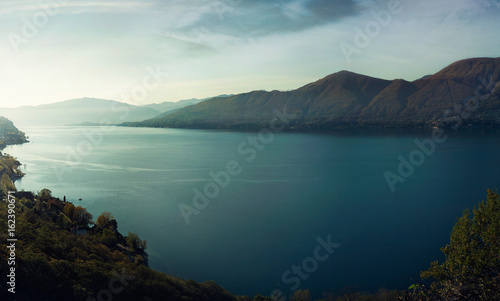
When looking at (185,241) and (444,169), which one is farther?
(444,169)

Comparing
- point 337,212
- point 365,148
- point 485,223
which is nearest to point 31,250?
point 485,223

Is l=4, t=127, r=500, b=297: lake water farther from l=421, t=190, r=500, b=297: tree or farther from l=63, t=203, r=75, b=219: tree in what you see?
l=421, t=190, r=500, b=297: tree

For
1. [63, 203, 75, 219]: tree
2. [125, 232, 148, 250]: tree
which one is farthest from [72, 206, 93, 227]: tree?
[125, 232, 148, 250]: tree

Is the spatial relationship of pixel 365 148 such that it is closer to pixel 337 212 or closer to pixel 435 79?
pixel 337 212

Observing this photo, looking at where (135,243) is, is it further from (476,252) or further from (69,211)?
(476,252)

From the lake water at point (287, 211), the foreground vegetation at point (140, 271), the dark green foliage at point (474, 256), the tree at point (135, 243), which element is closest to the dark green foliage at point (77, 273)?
the foreground vegetation at point (140, 271)

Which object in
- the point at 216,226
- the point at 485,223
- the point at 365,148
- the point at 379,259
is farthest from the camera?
the point at 365,148

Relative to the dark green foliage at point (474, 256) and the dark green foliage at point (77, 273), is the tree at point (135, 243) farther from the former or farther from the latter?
the dark green foliage at point (474, 256)
